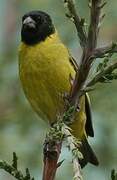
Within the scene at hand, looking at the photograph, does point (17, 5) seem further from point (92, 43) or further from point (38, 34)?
point (92, 43)

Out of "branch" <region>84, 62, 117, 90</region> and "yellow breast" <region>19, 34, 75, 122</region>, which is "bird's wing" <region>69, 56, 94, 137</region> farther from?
"branch" <region>84, 62, 117, 90</region>

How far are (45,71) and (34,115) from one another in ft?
2.34

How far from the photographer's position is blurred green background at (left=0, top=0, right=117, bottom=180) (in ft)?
12.7

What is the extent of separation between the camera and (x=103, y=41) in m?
4.30

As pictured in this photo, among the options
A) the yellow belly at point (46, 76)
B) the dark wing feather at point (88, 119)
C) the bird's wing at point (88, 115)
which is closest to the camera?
the yellow belly at point (46, 76)

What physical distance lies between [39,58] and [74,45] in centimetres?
68

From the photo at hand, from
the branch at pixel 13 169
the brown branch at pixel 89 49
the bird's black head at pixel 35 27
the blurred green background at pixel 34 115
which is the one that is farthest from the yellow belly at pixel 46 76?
the brown branch at pixel 89 49

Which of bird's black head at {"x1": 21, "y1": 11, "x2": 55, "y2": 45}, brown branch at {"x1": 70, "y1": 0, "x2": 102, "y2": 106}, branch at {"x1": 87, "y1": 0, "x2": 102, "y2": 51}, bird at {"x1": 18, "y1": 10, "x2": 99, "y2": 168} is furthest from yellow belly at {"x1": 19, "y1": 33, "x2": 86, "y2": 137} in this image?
branch at {"x1": 87, "y1": 0, "x2": 102, "y2": 51}

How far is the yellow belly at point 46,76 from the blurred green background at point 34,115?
11.2 inches

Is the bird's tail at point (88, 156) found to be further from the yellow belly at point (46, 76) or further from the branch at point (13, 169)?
the branch at point (13, 169)

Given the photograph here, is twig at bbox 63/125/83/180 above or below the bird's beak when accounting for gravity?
below

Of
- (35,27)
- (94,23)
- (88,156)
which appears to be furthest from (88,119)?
(94,23)

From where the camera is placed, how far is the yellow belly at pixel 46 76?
11.6 ft

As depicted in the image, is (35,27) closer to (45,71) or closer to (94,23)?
(45,71)
